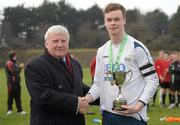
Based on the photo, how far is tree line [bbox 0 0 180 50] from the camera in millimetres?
66875

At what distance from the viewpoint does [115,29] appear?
418 cm

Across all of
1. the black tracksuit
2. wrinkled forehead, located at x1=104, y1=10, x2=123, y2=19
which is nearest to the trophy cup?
wrinkled forehead, located at x1=104, y1=10, x2=123, y2=19

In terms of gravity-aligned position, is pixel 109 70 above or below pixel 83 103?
above

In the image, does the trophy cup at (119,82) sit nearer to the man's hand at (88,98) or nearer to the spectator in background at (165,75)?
the man's hand at (88,98)

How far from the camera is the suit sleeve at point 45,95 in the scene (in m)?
4.05

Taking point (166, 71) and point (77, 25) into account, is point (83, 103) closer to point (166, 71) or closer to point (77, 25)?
point (166, 71)

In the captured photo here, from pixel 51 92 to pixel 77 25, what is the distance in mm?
81353

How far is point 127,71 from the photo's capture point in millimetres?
4102

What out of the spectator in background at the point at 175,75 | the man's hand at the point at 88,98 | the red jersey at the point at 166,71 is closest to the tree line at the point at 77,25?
the red jersey at the point at 166,71

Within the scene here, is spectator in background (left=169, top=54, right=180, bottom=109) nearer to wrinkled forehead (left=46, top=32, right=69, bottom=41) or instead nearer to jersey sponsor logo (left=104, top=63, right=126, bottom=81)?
jersey sponsor logo (left=104, top=63, right=126, bottom=81)

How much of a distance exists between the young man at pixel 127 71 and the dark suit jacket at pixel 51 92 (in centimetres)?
24

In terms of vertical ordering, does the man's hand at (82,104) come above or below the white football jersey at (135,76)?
below

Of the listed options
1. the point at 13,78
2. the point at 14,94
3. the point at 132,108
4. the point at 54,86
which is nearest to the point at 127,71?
the point at 132,108

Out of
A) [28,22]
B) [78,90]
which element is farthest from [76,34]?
[78,90]
